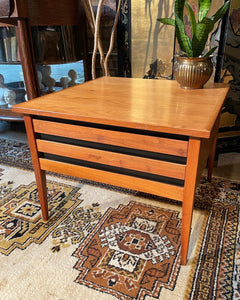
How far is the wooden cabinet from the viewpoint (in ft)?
4.48

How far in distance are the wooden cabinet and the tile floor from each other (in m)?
0.53

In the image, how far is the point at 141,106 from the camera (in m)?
0.89

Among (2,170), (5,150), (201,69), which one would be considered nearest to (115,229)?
(201,69)

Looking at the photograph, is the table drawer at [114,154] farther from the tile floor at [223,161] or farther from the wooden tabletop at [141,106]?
the tile floor at [223,161]

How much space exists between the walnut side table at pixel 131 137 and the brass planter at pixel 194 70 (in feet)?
0.14

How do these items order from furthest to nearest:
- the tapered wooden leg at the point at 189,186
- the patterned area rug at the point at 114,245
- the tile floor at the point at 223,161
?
the tile floor at the point at 223,161 < the patterned area rug at the point at 114,245 < the tapered wooden leg at the point at 189,186

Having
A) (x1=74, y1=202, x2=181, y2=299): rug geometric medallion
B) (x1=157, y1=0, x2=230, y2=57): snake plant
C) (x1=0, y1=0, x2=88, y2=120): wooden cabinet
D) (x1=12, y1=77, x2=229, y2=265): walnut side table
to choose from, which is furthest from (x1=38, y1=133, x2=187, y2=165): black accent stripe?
(x1=0, y1=0, x2=88, y2=120): wooden cabinet

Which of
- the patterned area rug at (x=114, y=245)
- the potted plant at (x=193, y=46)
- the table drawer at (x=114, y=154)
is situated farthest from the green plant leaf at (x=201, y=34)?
the patterned area rug at (x=114, y=245)

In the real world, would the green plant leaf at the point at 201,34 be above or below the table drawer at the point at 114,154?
above

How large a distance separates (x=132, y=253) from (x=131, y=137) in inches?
17.0

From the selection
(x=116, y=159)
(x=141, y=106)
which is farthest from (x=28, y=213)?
(x=141, y=106)

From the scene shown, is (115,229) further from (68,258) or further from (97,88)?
(97,88)

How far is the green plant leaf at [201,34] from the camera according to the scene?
3.14 feet

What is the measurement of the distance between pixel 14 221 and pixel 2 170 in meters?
0.49
